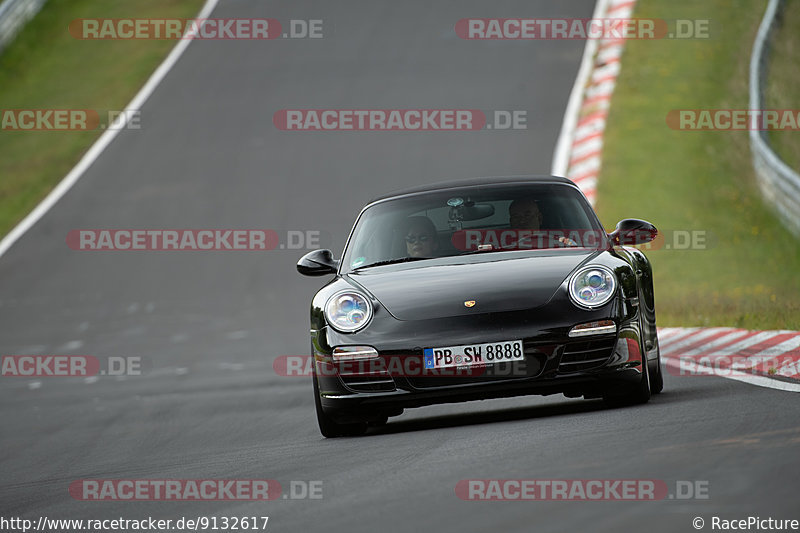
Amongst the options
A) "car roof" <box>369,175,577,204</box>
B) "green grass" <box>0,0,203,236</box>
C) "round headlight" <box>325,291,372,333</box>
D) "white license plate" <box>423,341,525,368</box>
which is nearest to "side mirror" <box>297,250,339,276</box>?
"car roof" <box>369,175,577,204</box>

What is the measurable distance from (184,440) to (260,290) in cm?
819

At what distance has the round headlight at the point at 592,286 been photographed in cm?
745

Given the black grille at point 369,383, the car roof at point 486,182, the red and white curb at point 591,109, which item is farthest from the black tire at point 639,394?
the red and white curb at point 591,109

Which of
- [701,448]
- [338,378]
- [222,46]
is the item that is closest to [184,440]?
[338,378]

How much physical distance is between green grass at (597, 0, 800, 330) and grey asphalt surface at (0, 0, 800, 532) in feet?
4.37

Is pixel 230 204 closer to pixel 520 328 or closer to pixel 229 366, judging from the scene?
pixel 229 366

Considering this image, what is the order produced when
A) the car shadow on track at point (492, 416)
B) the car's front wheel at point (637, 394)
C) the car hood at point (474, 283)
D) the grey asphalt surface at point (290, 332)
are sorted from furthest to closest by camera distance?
the car shadow on track at point (492, 416)
the car's front wheel at point (637, 394)
the car hood at point (474, 283)
the grey asphalt surface at point (290, 332)

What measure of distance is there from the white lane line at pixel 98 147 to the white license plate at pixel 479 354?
45.2 ft

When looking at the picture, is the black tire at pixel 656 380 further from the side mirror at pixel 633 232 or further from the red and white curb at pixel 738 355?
the side mirror at pixel 633 232

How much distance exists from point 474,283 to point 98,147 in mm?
17929

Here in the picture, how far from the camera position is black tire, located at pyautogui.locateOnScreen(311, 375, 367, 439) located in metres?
7.89

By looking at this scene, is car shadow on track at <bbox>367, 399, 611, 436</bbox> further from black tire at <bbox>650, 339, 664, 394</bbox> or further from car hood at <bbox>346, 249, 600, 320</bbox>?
car hood at <bbox>346, 249, 600, 320</bbox>

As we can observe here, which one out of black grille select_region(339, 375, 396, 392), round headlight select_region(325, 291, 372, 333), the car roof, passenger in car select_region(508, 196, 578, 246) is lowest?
black grille select_region(339, 375, 396, 392)

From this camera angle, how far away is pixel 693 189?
1995cm
